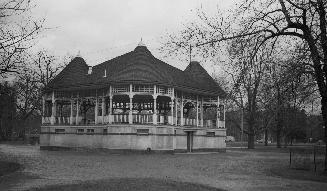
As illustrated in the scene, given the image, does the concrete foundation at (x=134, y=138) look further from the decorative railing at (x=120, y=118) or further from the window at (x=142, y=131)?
the decorative railing at (x=120, y=118)

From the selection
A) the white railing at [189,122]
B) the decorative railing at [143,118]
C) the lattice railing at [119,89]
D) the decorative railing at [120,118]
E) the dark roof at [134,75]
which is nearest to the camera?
the decorative railing at [143,118]

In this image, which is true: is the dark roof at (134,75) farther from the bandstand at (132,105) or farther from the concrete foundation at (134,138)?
the concrete foundation at (134,138)

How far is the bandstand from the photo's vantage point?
39.2 meters

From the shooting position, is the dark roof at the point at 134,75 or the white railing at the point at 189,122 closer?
the dark roof at the point at 134,75

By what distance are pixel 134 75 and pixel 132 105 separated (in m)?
6.74

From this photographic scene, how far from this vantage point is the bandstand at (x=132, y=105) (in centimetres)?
3925

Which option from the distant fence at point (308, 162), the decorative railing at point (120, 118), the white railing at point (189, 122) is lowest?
the distant fence at point (308, 162)

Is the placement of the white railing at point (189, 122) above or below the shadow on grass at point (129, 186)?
above

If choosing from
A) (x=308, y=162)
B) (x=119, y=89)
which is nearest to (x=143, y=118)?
(x=119, y=89)

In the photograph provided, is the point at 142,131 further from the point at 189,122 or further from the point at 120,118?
the point at 189,122

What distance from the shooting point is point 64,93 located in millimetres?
46188

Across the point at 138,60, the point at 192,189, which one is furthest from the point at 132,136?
the point at 192,189

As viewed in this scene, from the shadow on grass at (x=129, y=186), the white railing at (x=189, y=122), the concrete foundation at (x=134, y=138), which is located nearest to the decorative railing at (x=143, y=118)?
the concrete foundation at (x=134, y=138)

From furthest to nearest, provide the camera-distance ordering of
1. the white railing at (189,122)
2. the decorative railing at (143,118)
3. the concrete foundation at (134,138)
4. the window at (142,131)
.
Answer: the white railing at (189,122), the decorative railing at (143,118), the window at (142,131), the concrete foundation at (134,138)
